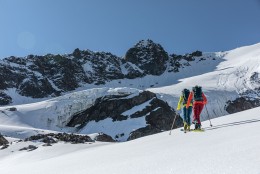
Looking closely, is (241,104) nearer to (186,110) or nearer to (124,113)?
(124,113)

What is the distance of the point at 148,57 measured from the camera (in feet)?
546

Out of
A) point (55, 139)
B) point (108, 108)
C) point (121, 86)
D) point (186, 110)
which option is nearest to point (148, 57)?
point (121, 86)

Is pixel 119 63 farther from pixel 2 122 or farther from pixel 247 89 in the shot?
pixel 2 122

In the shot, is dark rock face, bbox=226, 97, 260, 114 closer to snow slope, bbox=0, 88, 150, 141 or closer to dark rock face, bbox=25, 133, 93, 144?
snow slope, bbox=0, 88, 150, 141

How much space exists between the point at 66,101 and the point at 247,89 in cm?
5158

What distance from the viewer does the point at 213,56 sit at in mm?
175625

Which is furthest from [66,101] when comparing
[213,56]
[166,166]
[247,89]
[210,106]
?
[213,56]

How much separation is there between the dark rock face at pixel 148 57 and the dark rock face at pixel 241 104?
67.3 metres

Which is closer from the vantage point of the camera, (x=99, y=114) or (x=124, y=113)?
(x=124, y=113)

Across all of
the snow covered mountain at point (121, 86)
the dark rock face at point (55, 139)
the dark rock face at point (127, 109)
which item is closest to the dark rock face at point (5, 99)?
the snow covered mountain at point (121, 86)

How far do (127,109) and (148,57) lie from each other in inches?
3758

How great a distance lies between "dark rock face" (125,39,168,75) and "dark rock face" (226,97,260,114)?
67.3m

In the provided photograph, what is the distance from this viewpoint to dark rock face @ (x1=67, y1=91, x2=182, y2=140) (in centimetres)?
6942

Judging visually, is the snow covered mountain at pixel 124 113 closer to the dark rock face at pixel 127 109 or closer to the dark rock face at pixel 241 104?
the dark rock face at pixel 127 109
